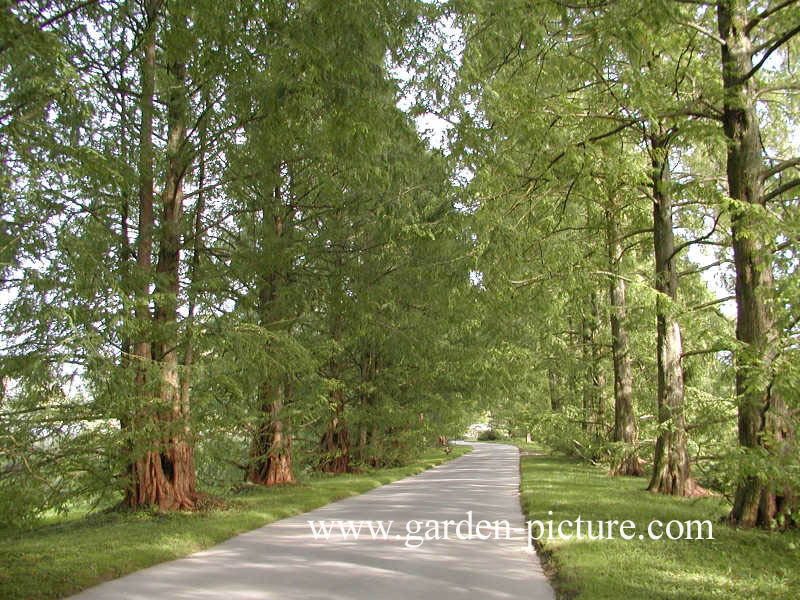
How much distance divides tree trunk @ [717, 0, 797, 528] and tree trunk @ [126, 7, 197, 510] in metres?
8.04

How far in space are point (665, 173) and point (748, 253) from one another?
5.78 metres

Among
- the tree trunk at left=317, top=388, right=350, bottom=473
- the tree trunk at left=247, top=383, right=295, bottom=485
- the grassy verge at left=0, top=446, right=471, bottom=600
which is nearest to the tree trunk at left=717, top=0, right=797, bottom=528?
the grassy verge at left=0, top=446, right=471, bottom=600

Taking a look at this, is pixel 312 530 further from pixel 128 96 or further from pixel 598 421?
pixel 598 421

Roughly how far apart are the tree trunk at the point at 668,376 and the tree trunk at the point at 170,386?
9305 mm

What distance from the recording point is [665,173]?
1375cm

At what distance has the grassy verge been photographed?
19.5 ft

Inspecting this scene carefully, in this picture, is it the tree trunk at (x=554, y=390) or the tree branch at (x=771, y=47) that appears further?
the tree trunk at (x=554, y=390)

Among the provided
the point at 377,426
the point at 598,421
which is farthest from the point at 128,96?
the point at 598,421

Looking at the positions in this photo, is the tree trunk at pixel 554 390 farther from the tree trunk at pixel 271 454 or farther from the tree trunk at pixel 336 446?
the tree trunk at pixel 271 454

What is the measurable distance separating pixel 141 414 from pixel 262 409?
20.4ft

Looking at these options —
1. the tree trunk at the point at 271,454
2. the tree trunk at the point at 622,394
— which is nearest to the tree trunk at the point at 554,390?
the tree trunk at the point at 622,394

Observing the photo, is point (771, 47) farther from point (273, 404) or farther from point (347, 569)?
point (273, 404)

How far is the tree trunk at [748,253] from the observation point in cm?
779

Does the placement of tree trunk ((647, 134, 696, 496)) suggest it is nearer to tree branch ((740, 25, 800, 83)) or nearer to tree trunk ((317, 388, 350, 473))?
tree branch ((740, 25, 800, 83))
